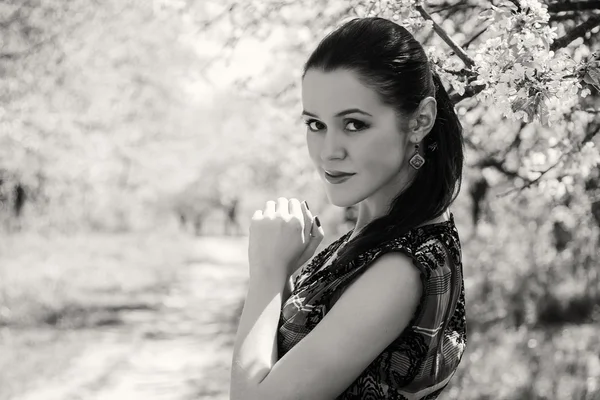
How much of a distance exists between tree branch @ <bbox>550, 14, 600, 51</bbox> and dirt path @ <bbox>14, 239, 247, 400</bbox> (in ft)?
17.7

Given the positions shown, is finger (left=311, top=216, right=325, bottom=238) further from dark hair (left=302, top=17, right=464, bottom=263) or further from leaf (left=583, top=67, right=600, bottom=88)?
leaf (left=583, top=67, right=600, bottom=88)

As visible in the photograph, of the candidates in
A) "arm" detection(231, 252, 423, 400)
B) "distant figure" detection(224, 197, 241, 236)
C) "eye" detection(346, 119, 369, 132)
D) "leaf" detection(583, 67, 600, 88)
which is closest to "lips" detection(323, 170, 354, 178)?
"eye" detection(346, 119, 369, 132)

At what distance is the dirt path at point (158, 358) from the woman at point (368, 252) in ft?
18.1

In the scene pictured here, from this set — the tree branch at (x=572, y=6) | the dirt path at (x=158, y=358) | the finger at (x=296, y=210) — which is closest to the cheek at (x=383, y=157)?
the finger at (x=296, y=210)

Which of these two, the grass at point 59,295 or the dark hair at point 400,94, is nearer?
the dark hair at point 400,94

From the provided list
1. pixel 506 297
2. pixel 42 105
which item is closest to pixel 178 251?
pixel 42 105

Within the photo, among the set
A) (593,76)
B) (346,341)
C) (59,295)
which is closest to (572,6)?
(593,76)

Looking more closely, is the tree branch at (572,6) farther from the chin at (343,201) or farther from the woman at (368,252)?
the chin at (343,201)

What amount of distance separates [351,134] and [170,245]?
2358 cm

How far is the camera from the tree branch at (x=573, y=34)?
2225 millimetres

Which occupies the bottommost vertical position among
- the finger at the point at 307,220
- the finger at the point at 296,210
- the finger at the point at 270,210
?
the finger at the point at 307,220

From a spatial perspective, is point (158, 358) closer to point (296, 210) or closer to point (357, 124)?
point (296, 210)

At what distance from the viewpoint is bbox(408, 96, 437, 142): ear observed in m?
1.59

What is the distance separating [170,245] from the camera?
967 inches
